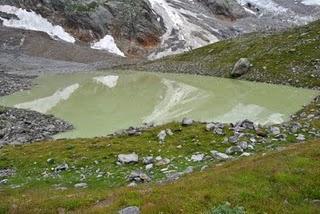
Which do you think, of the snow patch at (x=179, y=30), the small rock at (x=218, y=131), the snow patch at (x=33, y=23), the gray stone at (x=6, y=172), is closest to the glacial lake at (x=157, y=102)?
the small rock at (x=218, y=131)

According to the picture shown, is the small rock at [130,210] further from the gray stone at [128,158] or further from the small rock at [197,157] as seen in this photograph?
the gray stone at [128,158]

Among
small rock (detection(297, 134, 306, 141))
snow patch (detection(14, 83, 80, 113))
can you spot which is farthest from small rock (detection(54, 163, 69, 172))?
snow patch (detection(14, 83, 80, 113))

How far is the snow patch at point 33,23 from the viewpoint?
539 feet

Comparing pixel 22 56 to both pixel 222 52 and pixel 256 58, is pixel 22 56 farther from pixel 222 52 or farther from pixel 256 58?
pixel 256 58

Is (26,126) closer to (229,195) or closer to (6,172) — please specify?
(6,172)

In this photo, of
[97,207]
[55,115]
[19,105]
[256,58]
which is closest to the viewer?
[97,207]

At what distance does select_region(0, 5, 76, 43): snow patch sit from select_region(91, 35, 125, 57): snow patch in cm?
890

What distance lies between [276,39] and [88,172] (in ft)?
231

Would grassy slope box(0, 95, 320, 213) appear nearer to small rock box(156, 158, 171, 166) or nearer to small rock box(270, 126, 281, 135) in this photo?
small rock box(156, 158, 171, 166)

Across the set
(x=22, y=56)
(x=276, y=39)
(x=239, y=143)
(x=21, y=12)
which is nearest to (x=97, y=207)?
(x=239, y=143)

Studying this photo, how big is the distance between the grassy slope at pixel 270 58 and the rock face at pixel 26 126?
34.6m

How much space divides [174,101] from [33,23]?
126 m

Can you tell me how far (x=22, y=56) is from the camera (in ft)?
460

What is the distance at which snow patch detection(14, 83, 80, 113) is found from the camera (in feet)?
180
